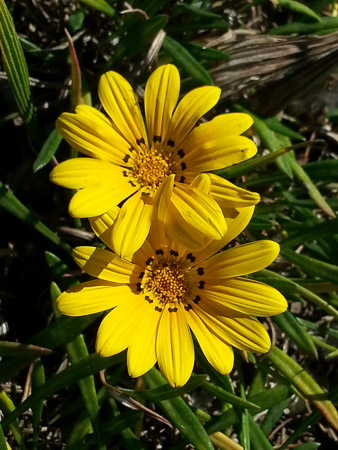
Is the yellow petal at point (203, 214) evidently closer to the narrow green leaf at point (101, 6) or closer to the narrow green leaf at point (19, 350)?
the narrow green leaf at point (19, 350)

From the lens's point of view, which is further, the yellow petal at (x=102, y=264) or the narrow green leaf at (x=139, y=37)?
the narrow green leaf at (x=139, y=37)

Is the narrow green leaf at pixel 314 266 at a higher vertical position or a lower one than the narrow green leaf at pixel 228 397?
higher

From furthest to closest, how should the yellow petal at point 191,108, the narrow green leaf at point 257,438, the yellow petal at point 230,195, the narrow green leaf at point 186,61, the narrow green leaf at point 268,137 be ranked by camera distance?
the narrow green leaf at point 268,137 < the narrow green leaf at point 186,61 < the narrow green leaf at point 257,438 < the yellow petal at point 191,108 < the yellow petal at point 230,195

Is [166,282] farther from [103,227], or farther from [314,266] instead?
[314,266]

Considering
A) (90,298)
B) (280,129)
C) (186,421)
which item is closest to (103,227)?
(90,298)

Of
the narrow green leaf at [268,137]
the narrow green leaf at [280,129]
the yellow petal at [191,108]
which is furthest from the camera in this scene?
the narrow green leaf at [280,129]

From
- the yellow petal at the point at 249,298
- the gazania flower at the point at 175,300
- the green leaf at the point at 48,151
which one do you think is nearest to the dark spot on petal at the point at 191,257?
the gazania flower at the point at 175,300

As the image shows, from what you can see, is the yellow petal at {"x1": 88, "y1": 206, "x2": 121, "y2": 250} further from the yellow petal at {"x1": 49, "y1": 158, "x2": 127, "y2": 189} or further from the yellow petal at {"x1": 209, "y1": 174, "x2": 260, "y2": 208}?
the yellow petal at {"x1": 209, "y1": 174, "x2": 260, "y2": 208}

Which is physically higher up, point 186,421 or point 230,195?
point 230,195
